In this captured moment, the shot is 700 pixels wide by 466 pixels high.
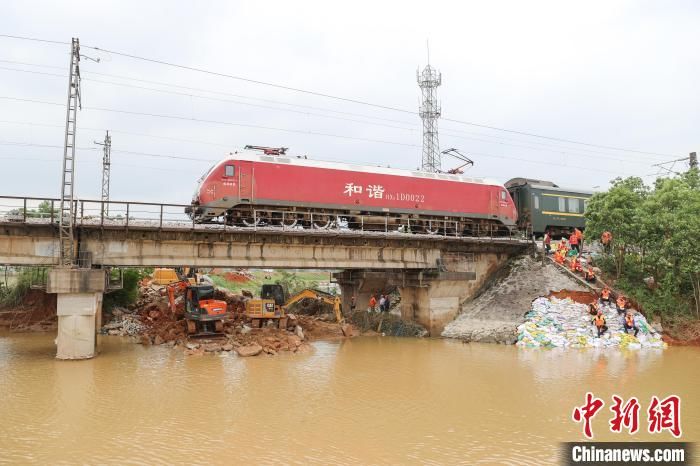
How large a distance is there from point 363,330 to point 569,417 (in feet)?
48.8

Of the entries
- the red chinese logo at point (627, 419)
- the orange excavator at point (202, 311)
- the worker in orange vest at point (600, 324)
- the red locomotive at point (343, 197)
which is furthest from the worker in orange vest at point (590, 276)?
the orange excavator at point (202, 311)

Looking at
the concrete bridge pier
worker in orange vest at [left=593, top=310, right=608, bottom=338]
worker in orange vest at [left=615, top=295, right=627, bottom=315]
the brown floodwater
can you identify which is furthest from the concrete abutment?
the concrete bridge pier

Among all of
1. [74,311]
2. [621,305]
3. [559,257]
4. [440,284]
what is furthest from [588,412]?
[559,257]

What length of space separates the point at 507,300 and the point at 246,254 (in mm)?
12671

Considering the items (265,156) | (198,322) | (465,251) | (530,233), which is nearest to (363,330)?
(465,251)

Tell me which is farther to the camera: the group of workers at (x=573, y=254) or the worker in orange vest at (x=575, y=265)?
the worker in orange vest at (x=575, y=265)

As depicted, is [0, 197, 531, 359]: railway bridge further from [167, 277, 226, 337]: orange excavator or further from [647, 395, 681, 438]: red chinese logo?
[647, 395, 681, 438]: red chinese logo

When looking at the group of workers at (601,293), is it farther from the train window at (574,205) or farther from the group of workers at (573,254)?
the train window at (574,205)

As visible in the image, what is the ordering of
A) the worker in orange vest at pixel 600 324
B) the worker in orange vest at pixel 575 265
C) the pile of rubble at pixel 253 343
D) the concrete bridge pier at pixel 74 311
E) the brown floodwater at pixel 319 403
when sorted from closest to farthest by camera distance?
1. the brown floodwater at pixel 319 403
2. the concrete bridge pier at pixel 74 311
3. the pile of rubble at pixel 253 343
4. the worker in orange vest at pixel 600 324
5. the worker in orange vest at pixel 575 265

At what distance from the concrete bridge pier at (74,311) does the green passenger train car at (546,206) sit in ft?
78.3

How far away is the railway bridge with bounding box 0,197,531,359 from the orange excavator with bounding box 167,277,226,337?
1690 mm

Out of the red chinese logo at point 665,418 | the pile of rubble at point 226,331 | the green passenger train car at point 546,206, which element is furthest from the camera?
the green passenger train car at point 546,206

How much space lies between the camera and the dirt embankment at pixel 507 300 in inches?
856

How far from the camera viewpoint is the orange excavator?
20.1 metres
